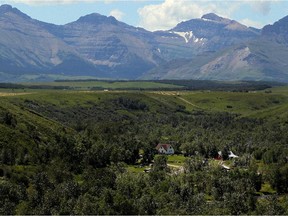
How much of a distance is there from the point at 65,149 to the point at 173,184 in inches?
2253

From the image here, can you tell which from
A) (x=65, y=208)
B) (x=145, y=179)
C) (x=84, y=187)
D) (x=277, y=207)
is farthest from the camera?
(x=145, y=179)

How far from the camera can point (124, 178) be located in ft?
453

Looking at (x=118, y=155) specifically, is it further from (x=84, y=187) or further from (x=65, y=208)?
(x=65, y=208)

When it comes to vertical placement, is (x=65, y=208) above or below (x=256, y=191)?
above

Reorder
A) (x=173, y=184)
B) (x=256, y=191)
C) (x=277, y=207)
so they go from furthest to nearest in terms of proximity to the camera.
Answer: (x=256, y=191) → (x=173, y=184) → (x=277, y=207)

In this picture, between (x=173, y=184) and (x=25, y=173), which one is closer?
(x=173, y=184)

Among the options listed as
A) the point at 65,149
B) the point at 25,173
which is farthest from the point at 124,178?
the point at 65,149

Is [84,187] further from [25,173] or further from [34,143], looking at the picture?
[34,143]

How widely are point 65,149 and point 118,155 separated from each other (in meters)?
25.8

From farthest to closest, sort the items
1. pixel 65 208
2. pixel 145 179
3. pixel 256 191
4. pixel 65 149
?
pixel 65 149
pixel 256 191
pixel 145 179
pixel 65 208

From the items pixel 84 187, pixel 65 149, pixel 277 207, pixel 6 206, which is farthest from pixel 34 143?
pixel 277 207

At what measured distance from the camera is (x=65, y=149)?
17425cm

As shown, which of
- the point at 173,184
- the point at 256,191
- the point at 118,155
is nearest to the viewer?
the point at 173,184

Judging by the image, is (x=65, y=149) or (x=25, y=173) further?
(x=65, y=149)
